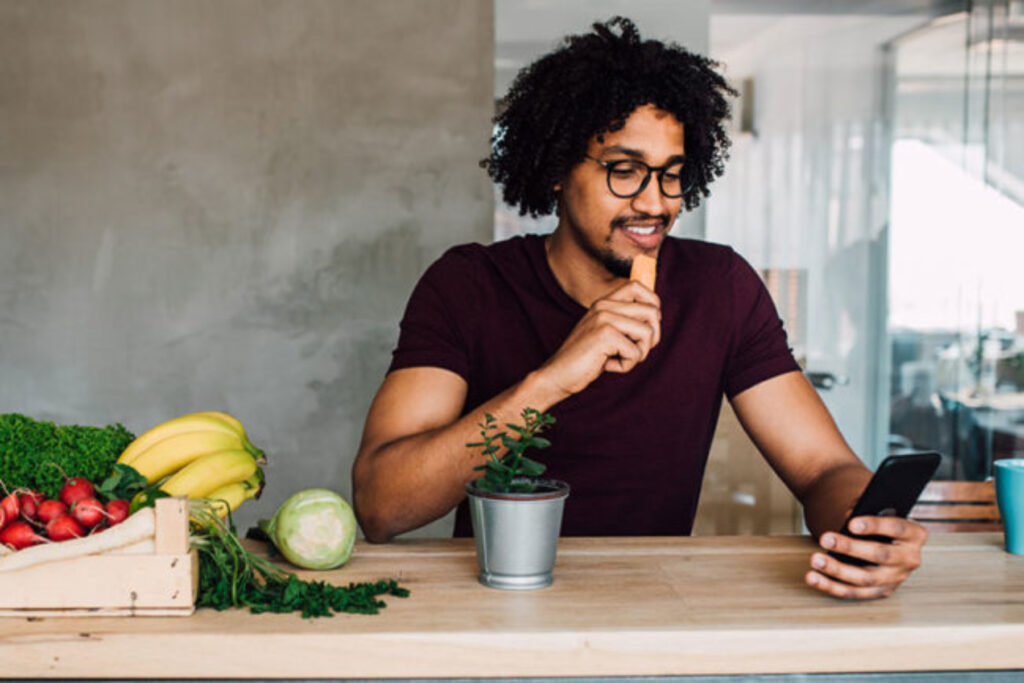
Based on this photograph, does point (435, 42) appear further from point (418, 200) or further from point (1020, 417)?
point (1020, 417)

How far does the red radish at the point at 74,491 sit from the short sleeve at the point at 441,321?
0.64 m

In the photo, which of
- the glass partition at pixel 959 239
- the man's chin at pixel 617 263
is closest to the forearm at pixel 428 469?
the man's chin at pixel 617 263

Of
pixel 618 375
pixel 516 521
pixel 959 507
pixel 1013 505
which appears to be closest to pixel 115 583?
pixel 516 521

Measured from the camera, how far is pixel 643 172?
6.03ft

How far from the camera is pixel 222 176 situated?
3.34 metres

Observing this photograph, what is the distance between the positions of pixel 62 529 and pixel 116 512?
6cm

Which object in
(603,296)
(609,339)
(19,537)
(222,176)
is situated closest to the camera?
(19,537)

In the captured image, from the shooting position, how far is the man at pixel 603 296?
5.97ft

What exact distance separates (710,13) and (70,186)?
2131mm

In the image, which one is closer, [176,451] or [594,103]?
[176,451]

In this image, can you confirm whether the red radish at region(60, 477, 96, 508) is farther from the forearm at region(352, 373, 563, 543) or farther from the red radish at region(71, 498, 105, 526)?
the forearm at region(352, 373, 563, 543)

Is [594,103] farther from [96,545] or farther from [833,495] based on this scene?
Answer: [96,545]

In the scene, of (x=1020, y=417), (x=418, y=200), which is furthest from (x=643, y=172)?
(x=1020, y=417)

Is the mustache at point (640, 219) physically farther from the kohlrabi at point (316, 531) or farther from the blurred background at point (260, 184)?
the blurred background at point (260, 184)
